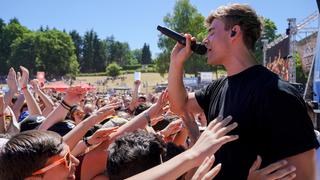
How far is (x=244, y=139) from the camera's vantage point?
2.13 meters

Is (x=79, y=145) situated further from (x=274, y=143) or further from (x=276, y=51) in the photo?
(x=276, y=51)

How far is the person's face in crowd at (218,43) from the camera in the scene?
7.94 feet

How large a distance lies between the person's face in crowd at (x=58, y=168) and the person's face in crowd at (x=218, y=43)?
1.04m

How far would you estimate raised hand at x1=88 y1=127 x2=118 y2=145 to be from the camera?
3.08 m

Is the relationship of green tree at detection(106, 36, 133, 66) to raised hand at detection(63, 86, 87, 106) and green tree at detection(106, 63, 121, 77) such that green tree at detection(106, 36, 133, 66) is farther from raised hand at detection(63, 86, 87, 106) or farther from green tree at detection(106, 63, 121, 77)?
raised hand at detection(63, 86, 87, 106)

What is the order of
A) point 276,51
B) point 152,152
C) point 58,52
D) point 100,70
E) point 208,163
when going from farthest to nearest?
point 100,70, point 58,52, point 276,51, point 152,152, point 208,163

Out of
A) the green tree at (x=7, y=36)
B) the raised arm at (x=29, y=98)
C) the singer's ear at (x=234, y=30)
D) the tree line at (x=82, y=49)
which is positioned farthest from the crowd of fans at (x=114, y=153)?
the green tree at (x=7, y=36)

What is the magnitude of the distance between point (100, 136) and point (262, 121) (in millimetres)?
1458

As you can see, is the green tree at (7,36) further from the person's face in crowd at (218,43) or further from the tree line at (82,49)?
the person's face in crowd at (218,43)

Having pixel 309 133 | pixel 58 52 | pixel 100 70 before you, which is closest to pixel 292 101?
pixel 309 133

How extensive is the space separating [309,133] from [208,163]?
0.54m

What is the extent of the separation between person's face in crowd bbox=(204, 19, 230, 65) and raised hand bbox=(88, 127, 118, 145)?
1055mm

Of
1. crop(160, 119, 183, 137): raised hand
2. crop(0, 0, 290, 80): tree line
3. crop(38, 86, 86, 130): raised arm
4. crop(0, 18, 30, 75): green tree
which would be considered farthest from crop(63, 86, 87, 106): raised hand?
crop(0, 18, 30, 75): green tree

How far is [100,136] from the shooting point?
3.11 m
